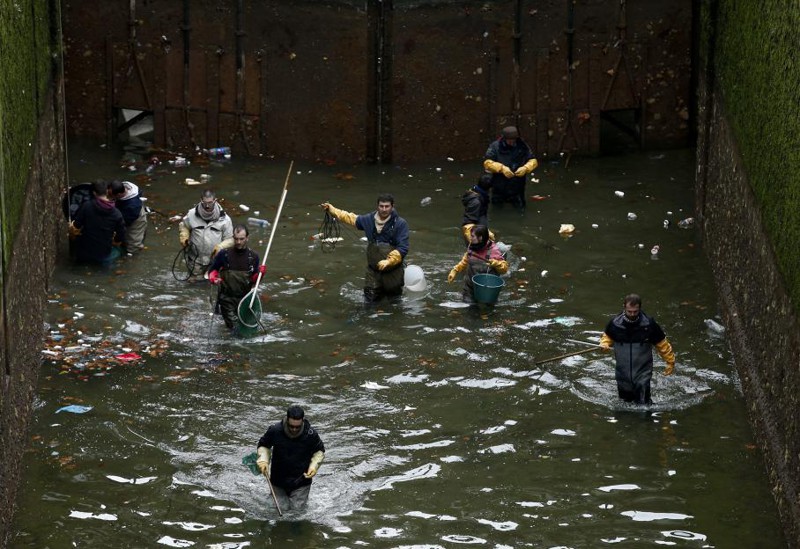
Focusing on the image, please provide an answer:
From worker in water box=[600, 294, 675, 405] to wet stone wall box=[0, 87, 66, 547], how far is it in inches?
237

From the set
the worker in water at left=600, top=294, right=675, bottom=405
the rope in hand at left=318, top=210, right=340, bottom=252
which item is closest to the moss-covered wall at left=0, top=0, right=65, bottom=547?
the rope in hand at left=318, top=210, right=340, bottom=252

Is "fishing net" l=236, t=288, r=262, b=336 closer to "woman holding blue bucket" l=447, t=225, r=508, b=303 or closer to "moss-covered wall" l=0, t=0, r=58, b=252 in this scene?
"woman holding blue bucket" l=447, t=225, r=508, b=303

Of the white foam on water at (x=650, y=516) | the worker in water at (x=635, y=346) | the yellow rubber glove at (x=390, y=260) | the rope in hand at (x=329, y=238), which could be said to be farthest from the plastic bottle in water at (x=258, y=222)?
the white foam on water at (x=650, y=516)

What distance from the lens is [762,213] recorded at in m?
14.7

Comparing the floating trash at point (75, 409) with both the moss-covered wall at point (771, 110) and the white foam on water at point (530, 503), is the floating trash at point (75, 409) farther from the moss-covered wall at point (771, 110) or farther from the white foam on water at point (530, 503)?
the moss-covered wall at point (771, 110)

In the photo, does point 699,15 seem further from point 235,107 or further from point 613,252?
point 235,107

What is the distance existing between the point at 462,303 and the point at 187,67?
28.4 feet

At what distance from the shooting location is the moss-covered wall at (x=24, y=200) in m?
12.6

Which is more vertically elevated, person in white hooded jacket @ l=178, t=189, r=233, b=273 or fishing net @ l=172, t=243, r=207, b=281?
person in white hooded jacket @ l=178, t=189, r=233, b=273

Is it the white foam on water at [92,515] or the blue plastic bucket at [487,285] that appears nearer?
the white foam on water at [92,515]

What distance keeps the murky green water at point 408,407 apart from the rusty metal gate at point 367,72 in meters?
3.12

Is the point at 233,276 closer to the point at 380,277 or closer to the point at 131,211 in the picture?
the point at 380,277

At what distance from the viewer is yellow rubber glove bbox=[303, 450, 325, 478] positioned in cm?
1217

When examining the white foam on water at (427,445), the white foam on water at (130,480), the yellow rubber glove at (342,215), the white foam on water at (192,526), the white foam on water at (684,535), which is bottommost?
the white foam on water at (684,535)
